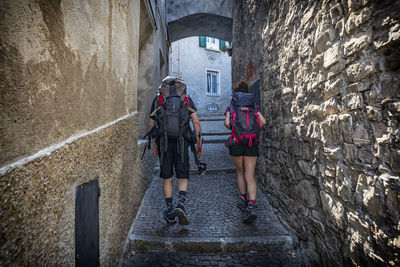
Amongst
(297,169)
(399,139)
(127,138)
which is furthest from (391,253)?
(127,138)

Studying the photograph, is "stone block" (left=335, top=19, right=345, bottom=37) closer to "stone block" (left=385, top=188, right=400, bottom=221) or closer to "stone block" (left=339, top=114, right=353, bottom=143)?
"stone block" (left=339, top=114, right=353, bottom=143)

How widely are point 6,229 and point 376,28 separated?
206cm

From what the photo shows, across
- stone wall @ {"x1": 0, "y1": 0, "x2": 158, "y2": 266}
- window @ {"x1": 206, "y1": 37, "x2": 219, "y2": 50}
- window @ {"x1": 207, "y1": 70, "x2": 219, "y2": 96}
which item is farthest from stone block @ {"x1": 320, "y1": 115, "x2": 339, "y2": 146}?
window @ {"x1": 206, "y1": 37, "x2": 219, "y2": 50}

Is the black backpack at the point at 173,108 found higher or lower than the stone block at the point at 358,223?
higher

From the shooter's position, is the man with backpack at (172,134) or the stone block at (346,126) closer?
the stone block at (346,126)

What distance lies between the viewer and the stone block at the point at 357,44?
1.40m

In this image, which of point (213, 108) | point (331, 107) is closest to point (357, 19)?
point (331, 107)

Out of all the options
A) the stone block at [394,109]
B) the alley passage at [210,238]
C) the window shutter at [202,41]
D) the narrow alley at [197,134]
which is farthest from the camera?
the window shutter at [202,41]

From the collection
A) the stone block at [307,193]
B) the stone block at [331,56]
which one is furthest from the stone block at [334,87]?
the stone block at [307,193]

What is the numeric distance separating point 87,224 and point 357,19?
2.25 meters

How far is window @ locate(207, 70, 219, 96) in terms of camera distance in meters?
15.7

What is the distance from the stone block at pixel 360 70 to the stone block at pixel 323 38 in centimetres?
34

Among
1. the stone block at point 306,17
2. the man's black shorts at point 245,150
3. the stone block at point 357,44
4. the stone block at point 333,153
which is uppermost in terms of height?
the stone block at point 306,17

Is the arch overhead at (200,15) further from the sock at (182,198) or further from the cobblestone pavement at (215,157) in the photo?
the sock at (182,198)
